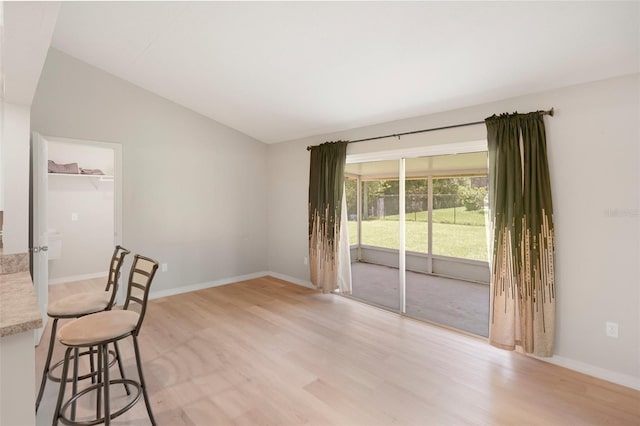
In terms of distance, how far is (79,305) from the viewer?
7.07ft

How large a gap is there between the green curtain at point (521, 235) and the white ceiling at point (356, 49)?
438 mm

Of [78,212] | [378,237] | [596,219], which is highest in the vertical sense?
[78,212]

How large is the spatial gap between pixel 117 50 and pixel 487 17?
3.62m

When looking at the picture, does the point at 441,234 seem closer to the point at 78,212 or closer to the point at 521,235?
the point at 521,235

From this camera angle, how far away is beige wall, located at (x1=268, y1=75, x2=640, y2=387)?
2.41 metres

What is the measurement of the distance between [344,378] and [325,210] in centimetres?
253

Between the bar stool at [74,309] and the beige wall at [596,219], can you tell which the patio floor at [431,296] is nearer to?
the beige wall at [596,219]

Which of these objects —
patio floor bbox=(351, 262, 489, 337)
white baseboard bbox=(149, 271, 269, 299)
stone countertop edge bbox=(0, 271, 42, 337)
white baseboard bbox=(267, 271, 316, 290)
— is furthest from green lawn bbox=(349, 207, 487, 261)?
stone countertop edge bbox=(0, 271, 42, 337)

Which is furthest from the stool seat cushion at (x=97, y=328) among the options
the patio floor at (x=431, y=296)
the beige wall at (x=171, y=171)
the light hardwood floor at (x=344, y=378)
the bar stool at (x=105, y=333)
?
the patio floor at (x=431, y=296)

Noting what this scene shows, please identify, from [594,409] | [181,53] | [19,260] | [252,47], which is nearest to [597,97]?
[594,409]

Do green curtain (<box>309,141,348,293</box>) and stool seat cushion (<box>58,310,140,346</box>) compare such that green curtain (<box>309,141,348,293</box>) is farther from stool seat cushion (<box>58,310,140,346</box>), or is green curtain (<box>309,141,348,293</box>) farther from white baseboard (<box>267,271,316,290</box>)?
stool seat cushion (<box>58,310,140,346</box>)

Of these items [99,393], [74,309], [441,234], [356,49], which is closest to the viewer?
[99,393]

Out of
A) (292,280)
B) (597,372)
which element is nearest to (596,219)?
(597,372)

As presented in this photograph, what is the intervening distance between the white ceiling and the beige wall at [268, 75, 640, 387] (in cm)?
23
